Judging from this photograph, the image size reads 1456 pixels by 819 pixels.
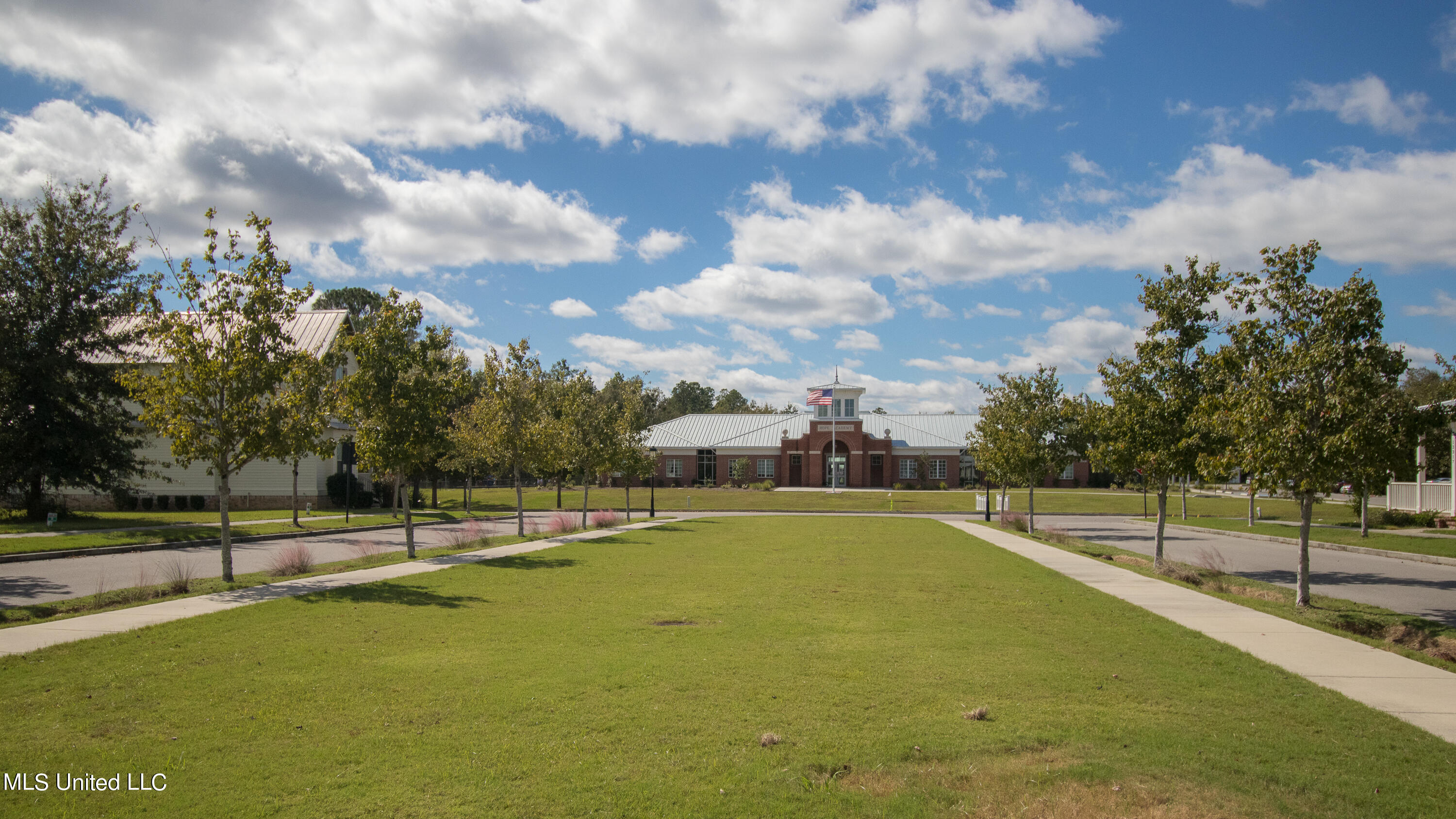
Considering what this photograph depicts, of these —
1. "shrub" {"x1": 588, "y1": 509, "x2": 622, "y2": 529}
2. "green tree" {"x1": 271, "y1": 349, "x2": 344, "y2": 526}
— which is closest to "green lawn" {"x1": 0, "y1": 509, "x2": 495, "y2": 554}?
"shrub" {"x1": 588, "y1": 509, "x2": 622, "y2": 529}

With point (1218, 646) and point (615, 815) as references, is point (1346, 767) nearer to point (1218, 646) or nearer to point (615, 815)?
point (1218, 646)

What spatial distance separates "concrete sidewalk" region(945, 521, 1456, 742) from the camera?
294 inches

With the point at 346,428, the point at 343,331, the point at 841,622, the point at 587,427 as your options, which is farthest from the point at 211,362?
the point at 346,428

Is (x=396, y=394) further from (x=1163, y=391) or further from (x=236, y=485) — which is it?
(x=236, y=485)

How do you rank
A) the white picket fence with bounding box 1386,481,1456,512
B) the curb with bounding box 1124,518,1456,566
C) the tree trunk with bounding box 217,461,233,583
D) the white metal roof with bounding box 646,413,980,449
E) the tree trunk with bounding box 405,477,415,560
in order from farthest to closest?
the white metal roof with bounding box 646,413,980,449, the white picket fence with bounding box 1386,481,1456,512, the curb with bounding box 1124,518,1456,566, the tree trunk with bounding box 405,477,415,560, the tree trunk with bounding box 217,461,233,583

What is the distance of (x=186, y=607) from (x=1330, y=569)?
24.1 m

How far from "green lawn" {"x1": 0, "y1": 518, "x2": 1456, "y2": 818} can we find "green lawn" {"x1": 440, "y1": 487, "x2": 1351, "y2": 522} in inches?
1431

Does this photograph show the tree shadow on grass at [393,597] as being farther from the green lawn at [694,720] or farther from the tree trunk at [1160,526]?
the tree trunk at [1160,526]

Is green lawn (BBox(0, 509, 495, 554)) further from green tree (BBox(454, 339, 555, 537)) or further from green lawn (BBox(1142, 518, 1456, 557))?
green lawn (BBox(1142, 518, 1456, 557))

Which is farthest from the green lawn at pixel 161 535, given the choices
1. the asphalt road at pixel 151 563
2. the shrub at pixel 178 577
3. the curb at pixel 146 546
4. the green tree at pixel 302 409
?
the green tree at pixel 302 409

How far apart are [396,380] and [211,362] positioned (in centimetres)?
473

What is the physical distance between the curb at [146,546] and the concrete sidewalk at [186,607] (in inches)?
95.3

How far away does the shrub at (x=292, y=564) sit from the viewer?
16.0 metres

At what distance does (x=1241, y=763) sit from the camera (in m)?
5.86
